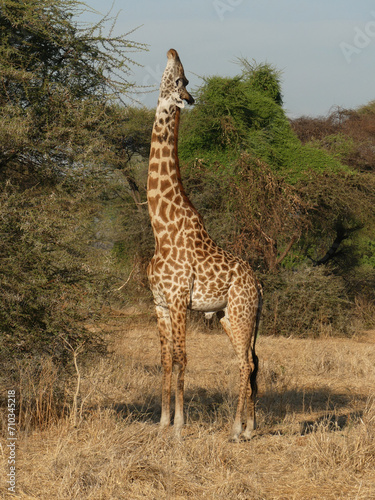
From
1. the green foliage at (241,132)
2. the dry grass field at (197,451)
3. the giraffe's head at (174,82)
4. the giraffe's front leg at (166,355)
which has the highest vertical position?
the green foliage at (241,132)

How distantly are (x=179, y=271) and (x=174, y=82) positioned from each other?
1778 mm

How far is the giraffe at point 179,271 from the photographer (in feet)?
19.5

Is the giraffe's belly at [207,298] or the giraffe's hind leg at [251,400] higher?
the giraffe's belly at [207,298]

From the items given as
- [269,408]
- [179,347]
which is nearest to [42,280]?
[179,347]

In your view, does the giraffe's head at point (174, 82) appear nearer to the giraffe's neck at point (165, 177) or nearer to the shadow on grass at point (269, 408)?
the giraffe's neck at point (165, 177)

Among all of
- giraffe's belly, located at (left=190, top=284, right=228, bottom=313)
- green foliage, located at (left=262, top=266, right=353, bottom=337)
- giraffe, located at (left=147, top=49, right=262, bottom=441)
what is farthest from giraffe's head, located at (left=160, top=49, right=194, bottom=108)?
green foliage, located at (left=262, top=266, right=353, bottom=337)

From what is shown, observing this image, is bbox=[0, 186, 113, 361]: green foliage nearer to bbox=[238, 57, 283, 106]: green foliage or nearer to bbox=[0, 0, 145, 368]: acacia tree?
bbox=[0, 0, 145, 368]: acacia tree

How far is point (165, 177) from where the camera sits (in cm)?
620

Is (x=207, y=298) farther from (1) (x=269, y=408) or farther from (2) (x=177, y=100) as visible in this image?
(1) (x=269, y=408)

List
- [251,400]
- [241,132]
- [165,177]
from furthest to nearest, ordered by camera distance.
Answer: [241,132] → [251,400] → [165,177]

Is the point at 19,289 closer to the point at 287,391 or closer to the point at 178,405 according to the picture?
the point at 178,405

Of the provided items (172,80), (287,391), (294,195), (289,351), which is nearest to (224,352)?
(289,351)

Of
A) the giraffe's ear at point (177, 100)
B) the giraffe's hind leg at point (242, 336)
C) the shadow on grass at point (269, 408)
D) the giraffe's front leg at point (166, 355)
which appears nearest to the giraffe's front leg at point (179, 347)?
the giraffe's front leg at point (166, 355)

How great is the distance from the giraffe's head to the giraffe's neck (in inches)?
3.3
